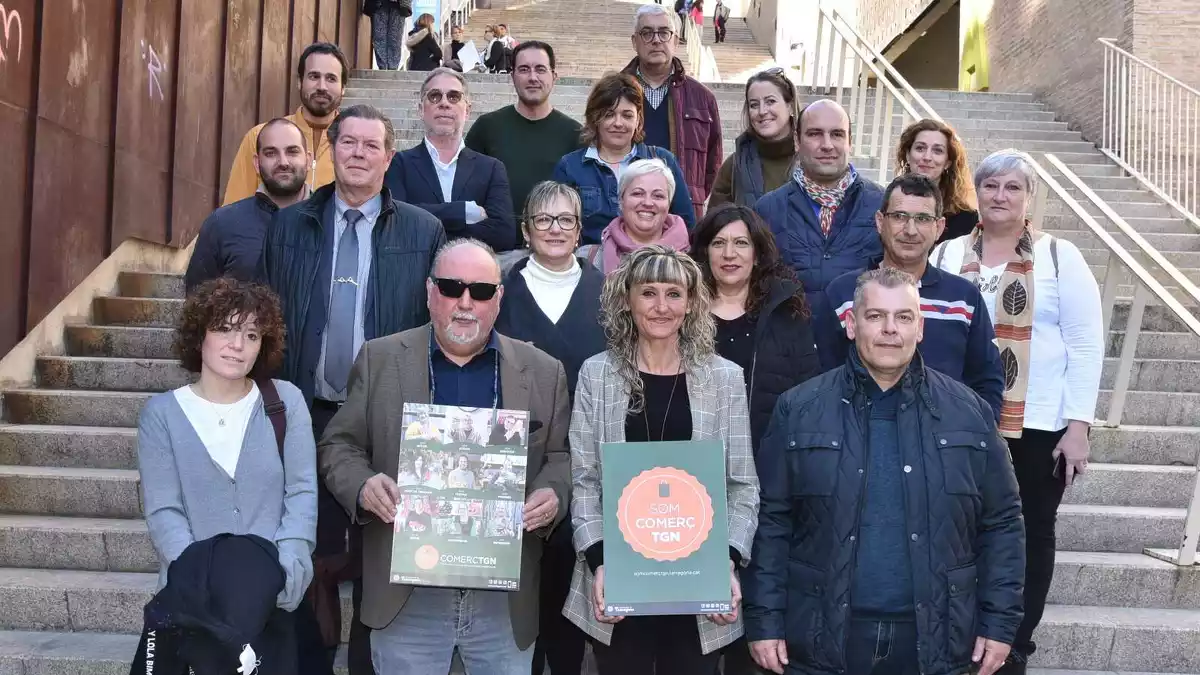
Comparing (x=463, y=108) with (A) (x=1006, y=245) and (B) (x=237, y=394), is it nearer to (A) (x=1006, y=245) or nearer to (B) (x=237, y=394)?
(B) (x=237, y=394)

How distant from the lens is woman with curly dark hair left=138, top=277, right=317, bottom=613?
3.11m

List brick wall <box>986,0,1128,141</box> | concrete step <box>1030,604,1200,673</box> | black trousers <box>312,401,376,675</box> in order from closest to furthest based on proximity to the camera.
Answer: black trousers <box>312,401,376,675</box> → concrete step <box>1030,604,1200,673</box> → brick wall <box>986,0,1128,141</box>

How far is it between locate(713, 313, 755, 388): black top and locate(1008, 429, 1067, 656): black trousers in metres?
1.17

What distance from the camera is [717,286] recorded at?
3840 millimetres

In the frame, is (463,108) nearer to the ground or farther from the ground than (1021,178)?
farther from the ground

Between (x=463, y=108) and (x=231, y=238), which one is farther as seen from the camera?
(x=463, y=108)

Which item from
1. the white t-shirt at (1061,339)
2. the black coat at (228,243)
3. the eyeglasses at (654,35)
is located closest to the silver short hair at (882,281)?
the white t-shirt at (1061,339)

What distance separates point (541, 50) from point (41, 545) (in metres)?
3.59

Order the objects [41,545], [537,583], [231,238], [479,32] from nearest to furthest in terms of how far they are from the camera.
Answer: [537,583] → [231,238] → [41,545] → [479,32]

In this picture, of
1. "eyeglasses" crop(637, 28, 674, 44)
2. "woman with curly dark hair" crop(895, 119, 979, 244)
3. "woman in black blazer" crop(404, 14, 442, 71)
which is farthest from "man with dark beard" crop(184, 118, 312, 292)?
"woman in black blazer" crop(404, 14, 442, 71)

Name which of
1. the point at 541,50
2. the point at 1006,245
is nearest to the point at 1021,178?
the point at 1006,245

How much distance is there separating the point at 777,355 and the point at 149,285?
5595mm

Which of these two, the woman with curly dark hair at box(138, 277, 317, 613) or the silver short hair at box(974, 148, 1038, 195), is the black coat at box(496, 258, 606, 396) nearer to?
the woman with curly dark hair at box(138, 277, 317, 613)

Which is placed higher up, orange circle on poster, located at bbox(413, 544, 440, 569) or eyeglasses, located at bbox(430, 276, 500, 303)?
eyeglasses, located at bbox(430, 276, 500, 303)
